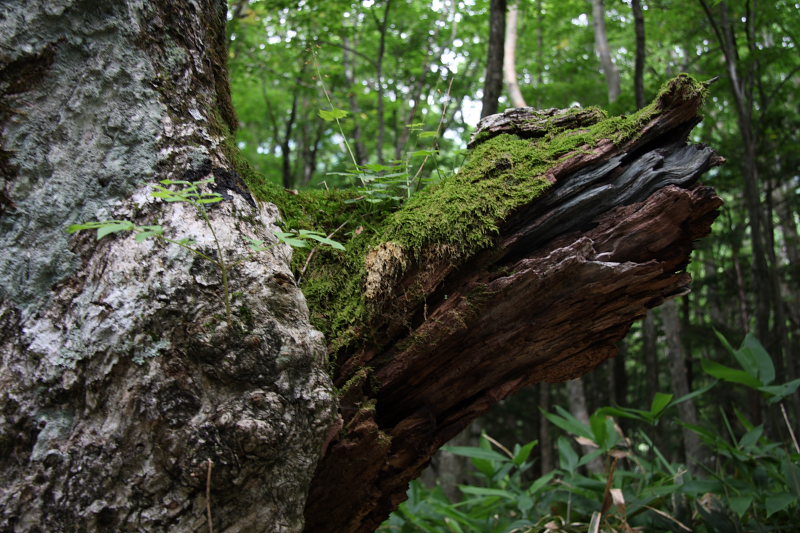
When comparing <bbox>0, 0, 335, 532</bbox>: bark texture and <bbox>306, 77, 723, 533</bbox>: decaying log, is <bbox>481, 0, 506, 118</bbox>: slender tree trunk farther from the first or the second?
<bbox>0, 0, 335, 532</bbox>: bark texture

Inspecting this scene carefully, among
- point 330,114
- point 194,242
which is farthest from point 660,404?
point 194,242

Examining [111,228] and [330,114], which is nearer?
[111,228]

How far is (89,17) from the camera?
6.61 ft

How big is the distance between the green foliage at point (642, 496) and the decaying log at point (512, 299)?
150cm

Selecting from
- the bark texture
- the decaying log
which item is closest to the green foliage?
the decaying log

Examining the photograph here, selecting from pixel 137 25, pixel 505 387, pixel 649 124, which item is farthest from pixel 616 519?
pixel 137 25

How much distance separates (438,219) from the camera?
2.22m

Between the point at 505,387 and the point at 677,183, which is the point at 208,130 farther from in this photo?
the point at 677,183

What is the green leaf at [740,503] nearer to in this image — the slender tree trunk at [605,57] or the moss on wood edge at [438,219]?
the moss on wood edge at [438,219]

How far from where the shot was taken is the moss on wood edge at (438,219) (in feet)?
7.03

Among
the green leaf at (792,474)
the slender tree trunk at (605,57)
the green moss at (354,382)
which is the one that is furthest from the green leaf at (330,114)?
the slender tree trunk at (605,57)

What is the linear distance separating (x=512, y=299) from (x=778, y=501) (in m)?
2.37

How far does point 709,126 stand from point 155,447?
10.7 metres

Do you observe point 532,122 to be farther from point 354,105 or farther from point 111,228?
point 354,105
